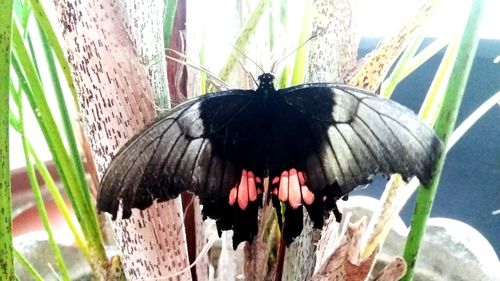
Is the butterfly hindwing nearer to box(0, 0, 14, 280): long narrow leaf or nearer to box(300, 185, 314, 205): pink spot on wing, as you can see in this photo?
box(300, 185, 314, 205): pink spot on wing

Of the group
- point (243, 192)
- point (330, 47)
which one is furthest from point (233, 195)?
→ point (330, 47)

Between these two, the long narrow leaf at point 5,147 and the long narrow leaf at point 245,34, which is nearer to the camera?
the long narrow leaf at point 5,147

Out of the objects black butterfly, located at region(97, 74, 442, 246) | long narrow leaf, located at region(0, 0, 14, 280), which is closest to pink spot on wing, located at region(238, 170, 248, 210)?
black butterfly, located at region(97, 74, 442, 246)

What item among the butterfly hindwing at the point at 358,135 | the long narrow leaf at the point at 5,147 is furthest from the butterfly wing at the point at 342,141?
the long narrow leaf at the point at 5,147

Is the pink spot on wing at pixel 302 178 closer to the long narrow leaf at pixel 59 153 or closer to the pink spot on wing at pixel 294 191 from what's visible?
the pink spot on wing at pixel 294 191

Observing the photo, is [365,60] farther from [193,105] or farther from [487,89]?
[487,89]

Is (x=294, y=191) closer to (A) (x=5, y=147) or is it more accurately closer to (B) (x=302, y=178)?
(B) (x=302, y=178)
